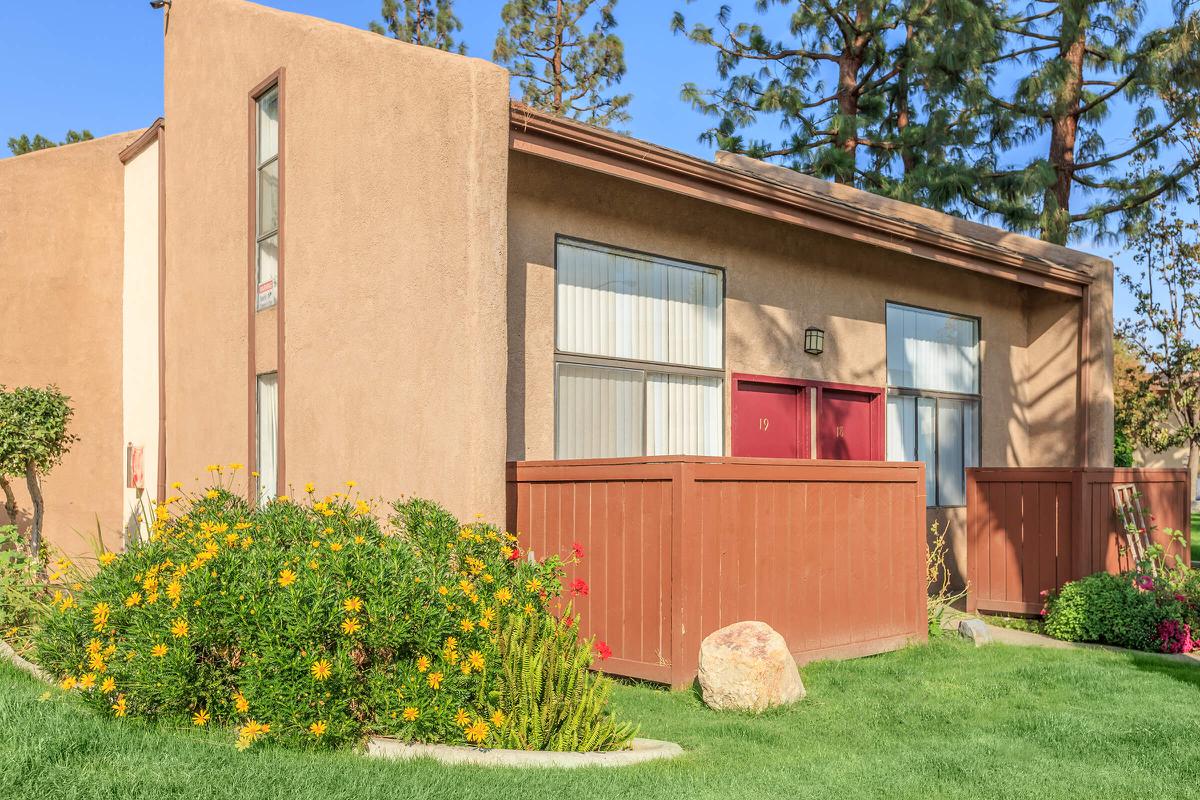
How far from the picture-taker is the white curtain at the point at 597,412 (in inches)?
335

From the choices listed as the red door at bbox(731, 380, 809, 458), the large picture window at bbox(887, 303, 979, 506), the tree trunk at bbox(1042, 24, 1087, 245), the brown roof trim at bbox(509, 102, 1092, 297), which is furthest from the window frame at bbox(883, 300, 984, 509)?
the tree trunk at bbox(1042, 24, 1087, 245)

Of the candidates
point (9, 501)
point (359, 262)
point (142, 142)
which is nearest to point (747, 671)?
point (359, 262)

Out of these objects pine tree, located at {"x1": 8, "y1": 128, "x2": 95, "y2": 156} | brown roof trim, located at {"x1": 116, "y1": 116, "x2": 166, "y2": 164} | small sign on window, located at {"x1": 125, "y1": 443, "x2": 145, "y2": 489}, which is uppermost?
pine tree, located at {"x1": 8, "y1": 128, "x2": 95, "y2": 156}

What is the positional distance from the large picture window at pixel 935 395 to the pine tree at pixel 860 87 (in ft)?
28.1

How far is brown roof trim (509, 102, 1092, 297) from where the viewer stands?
24.2 ft

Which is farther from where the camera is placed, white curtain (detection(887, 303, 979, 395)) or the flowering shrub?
white curtain (detection(887, 303, 979, 395))

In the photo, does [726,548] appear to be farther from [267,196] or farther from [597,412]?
[267,196]

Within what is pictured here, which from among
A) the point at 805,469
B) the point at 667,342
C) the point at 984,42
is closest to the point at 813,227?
the point at 667,342

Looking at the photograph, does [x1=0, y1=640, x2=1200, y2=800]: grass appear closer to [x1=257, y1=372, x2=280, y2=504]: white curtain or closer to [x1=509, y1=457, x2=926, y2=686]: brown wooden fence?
[x1=509, y1=457, x2=926, y2=686]: brown wooden fence

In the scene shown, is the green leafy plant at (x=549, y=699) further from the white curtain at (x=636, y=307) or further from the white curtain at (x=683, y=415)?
the white curtain at (x=683, y=415)

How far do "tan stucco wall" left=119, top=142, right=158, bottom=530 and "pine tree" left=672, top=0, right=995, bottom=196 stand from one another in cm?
1289

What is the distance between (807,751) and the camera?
5352 mm

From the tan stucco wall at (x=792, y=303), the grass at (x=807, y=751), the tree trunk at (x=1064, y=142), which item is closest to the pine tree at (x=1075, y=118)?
the tree trunk at (x=1064, y=142)

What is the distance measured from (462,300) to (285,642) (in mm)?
2814
